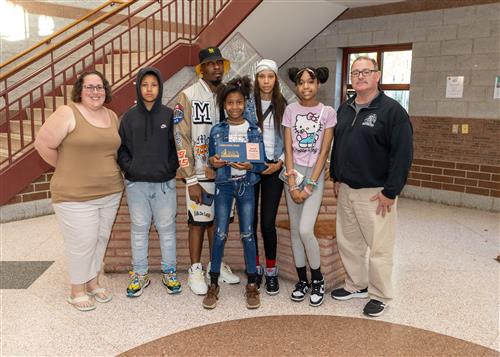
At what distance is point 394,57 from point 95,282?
5232mm

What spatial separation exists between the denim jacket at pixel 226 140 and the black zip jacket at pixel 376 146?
1.65 feet

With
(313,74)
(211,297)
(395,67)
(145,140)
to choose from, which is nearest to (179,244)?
(211,297)

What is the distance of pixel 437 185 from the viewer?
5.79m

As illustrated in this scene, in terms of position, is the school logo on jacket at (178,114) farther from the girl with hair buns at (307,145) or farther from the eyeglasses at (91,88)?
the girl with hair buns at (307,145)

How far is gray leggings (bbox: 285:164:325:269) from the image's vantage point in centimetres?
266

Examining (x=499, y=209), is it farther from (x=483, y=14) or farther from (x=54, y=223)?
(x=54, y=223)

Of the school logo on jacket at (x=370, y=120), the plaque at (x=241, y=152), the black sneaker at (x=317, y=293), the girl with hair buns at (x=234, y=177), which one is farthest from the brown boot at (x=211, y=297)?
the school logo on jacket at (x=370, y=120)

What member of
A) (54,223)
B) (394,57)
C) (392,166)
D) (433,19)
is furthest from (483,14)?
(54,223)

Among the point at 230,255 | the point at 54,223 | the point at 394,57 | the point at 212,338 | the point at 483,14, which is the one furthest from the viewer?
the point at 394,57

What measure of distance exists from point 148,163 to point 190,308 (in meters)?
0.96

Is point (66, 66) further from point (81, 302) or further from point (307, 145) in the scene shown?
point (307, 145)

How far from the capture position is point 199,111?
2.69 metres

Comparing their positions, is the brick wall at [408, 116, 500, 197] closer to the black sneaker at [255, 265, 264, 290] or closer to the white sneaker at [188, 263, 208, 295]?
the black sneaker at [255, 265, 264, 290]

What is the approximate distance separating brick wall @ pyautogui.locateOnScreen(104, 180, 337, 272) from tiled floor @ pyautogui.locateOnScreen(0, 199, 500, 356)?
114mm
